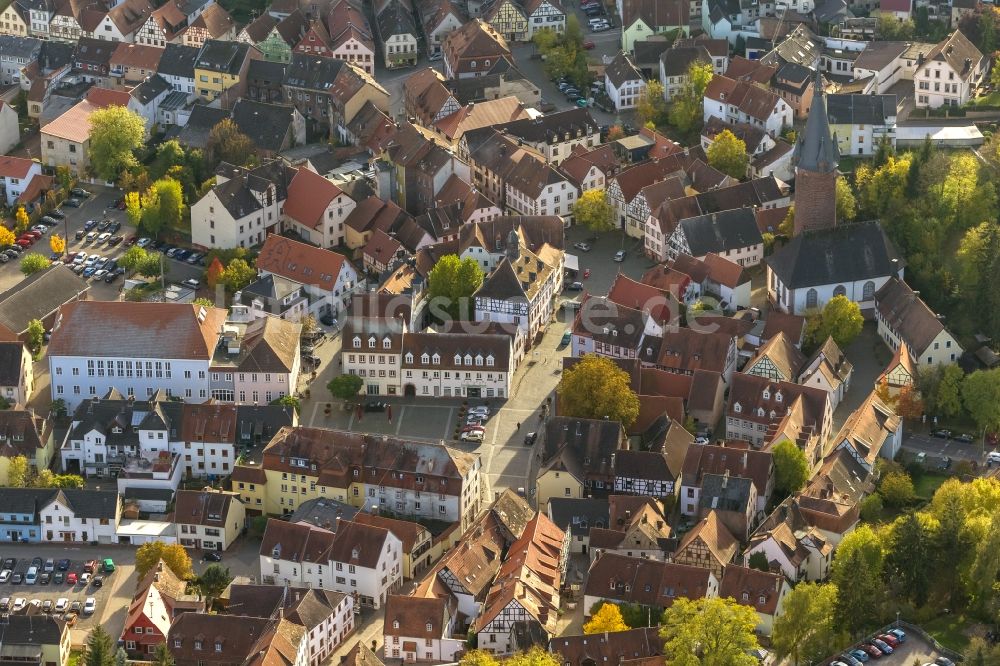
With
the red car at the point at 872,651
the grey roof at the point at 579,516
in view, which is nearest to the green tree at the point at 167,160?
the grey roof at the point at 579,516

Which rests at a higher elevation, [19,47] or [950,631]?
[19,47]

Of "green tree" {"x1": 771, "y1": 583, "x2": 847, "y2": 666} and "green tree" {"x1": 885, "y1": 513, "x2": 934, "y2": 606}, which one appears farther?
"green tree" {"x1": 885, "y1": 513, "x2": 934, "y2": 606}

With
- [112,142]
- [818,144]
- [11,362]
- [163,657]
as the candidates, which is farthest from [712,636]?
[112,142]

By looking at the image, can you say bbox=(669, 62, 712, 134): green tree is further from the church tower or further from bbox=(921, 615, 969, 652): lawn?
bbox=(921, 615, 969, 652): lawn

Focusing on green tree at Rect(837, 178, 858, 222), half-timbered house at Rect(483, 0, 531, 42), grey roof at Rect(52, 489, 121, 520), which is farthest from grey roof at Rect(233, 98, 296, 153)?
grey roof at Rect(52, 489, 121, 520)

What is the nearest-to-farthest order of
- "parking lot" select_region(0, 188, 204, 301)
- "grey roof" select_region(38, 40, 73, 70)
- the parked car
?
the parked car < "parking lot" select_region(0, 188, 204, 301) < "grey roof" select_region(38, 40, 73, 70)

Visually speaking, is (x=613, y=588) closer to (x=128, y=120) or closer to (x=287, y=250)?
(x=287, y=250)

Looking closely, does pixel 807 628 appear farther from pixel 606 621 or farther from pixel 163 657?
pixel 163 657
